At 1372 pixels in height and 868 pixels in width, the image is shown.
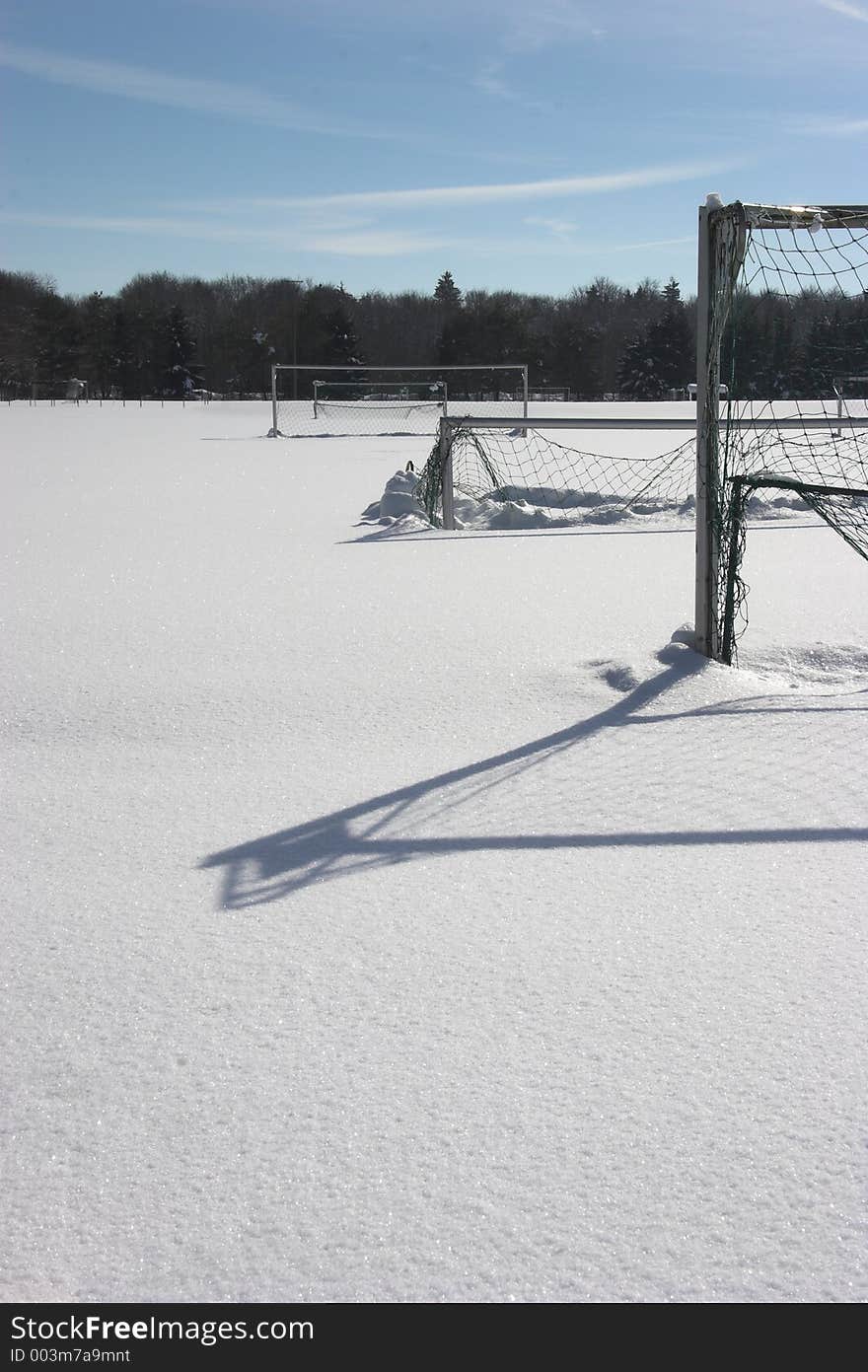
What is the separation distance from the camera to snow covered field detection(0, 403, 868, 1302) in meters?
1.85

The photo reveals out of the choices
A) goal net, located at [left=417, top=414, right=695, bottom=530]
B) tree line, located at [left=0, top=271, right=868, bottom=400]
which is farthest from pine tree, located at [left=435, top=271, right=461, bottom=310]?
goal net, located at [left=417, top=414, right=695, bottom=530]

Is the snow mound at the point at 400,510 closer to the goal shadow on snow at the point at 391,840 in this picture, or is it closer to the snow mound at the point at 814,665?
the snow mound at the point at 814,665

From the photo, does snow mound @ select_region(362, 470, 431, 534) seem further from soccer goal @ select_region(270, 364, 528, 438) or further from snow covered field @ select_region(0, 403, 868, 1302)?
snow covered field @ select_region(0, 403, 868, 1302)

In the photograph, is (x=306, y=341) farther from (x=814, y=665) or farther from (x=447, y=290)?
(x=814, y=665)

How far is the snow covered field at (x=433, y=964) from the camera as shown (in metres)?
1.85

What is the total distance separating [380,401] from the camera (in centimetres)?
4331

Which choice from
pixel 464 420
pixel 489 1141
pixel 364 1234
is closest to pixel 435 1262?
pixel 364 1234

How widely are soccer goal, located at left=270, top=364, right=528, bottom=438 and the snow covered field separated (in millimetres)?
10878

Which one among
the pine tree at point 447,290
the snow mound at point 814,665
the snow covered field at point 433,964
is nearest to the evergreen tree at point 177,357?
the pine tree at point 447,290

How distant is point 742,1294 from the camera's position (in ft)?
5.68

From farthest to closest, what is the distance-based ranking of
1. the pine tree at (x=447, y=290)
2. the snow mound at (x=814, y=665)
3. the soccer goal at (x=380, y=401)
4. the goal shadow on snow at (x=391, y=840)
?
the pine tree at (x=447, y=290)
the soccer goal at (x=380, y=401)
the snow mound at (x=814, y=665)
the goal shadow on snow at (x=391, y=840)

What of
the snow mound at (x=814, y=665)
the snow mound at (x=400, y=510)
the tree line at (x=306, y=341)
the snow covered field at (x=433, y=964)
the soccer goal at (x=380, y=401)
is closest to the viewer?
the snow covered field at (x=433, y=964)

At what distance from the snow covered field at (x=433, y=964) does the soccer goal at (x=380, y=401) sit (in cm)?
1088

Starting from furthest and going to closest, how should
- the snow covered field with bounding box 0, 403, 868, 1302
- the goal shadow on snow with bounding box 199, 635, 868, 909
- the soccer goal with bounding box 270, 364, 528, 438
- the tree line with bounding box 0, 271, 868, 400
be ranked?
1. the tree line with bounding box 0, 271, 868, 400
2. the soccer goal with bounding box 270, 364, 528, 438
3. the goal shadow on snow with bounding box 199, 635, 868, 909
4. the snow covered field with bounding box 0, 403, 868, 1302
